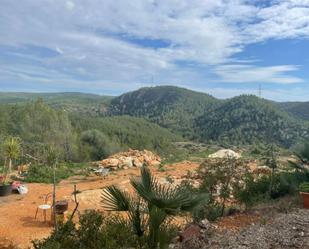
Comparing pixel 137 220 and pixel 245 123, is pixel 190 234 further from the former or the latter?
pixel 245 123

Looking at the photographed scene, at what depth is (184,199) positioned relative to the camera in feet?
14.7

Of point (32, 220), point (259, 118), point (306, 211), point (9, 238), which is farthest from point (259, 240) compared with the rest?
point (259, 118)

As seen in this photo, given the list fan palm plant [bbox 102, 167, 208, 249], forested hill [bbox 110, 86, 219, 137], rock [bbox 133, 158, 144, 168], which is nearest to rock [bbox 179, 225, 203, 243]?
fan palm plant [bbox 102, 167, 208, 249]

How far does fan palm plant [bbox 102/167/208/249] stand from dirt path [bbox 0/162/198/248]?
1521 millimetres

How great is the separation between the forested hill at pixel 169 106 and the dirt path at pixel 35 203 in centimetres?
10365

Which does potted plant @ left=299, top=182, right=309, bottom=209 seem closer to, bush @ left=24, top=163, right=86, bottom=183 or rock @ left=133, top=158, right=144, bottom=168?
bush @ left=24, top=163, right=86, bottom=183

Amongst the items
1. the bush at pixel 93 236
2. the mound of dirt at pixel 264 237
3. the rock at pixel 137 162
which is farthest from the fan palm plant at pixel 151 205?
the rock at pixel 137 162

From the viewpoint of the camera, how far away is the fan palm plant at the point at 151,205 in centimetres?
435

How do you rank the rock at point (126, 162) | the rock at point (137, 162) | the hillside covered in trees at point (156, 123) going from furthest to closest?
the hillside covered in trees at point (156, 123) < the rock at point (137, 162) < the rock at point (126, 162)

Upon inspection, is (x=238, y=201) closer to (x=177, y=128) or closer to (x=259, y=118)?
(x=259, y=118)

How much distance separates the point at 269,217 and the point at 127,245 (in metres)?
4.59

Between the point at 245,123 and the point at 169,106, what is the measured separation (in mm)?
66135

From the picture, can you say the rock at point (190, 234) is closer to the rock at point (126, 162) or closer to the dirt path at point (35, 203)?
the dirt path at point (35, 203)

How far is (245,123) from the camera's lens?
103m
